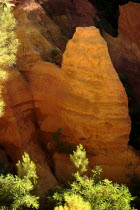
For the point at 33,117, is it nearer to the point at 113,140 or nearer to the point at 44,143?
the point at 44,143

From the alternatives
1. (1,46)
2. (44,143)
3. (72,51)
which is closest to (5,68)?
(1,46)

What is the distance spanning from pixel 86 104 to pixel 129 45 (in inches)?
261

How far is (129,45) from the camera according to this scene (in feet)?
47.9

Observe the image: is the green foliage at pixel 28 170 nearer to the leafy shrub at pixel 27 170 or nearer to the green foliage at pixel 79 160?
the leafy shrub at pixel 27 170

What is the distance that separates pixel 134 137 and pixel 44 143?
3350 mm

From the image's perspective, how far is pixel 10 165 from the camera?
8992mm

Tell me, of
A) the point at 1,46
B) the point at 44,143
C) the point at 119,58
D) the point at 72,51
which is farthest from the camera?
the point at 119,58

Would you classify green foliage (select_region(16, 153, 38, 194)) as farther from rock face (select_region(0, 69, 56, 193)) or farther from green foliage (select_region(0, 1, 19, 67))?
green foliage (select_region(0, 1, 19, 67))

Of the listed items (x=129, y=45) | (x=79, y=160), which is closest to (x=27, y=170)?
(x=79, y=160)

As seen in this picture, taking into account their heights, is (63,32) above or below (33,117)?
above

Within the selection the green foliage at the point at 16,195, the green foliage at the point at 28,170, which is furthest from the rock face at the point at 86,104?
the green foliage at the point at 16,195

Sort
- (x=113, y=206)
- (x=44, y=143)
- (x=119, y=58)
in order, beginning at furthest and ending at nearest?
(x=119, y=58), (x=44, y=143), (x=113, y=206)

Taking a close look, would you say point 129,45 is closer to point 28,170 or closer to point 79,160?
point 79,160

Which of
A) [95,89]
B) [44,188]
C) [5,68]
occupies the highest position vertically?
[5,68]
